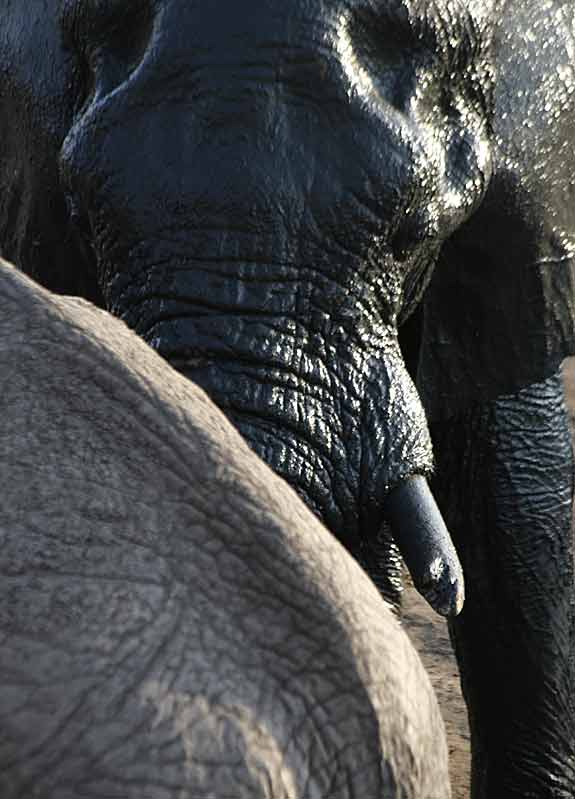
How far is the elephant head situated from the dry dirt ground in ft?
4.12

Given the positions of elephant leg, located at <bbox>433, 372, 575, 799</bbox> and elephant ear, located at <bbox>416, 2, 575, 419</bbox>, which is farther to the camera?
elephant leg, located at <bbox>433, 372, 575, 799</bbox>

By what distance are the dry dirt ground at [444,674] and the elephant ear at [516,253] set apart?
82 centimetres

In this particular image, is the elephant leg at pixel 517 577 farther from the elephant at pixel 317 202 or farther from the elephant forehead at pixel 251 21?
the elephant forehead at pixel 251 21

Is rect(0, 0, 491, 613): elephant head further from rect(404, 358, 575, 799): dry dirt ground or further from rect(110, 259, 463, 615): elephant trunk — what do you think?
rect(404, 358, 575, 799): dry dirt ground

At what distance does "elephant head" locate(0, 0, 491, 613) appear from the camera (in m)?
2.23

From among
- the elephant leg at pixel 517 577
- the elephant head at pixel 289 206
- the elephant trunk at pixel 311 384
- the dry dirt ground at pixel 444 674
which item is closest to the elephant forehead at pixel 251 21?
the elephant head at pixel 289 206

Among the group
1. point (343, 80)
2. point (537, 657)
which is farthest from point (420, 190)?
point (537, 657)

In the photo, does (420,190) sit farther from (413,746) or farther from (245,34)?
(413,746)

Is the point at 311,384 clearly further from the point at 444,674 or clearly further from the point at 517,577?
the point at 444,674

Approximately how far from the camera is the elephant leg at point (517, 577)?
303 cm

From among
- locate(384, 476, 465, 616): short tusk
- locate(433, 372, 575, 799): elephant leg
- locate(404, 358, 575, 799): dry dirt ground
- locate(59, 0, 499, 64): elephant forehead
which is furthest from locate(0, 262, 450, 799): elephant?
locate(404, 358, 575, 799): dry dirt ground

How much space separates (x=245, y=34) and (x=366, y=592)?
48.0 inches

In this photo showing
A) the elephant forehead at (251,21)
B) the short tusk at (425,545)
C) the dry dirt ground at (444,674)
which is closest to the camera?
the short tusk at (425,545)

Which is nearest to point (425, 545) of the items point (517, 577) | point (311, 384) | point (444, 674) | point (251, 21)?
point (311, 384)
